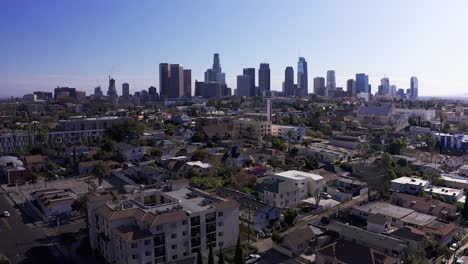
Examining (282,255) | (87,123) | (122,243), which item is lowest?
(282,255)

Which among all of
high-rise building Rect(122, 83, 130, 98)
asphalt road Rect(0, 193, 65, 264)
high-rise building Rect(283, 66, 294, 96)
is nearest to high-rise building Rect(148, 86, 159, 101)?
high-rise building Rect(122, 83, 130, 98)

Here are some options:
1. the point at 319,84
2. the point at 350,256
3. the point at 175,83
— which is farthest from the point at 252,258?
the point at 319,84

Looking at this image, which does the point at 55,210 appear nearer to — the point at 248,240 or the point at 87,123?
the point at 248,240

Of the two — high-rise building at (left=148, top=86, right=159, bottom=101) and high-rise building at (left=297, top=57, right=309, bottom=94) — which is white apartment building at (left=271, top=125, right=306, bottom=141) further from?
high-rise building at (left=297, top=57, right=309, bottom=94)

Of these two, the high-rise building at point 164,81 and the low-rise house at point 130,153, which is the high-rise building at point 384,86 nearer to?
the high-rise building at point 164,81

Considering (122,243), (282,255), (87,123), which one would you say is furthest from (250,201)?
(87,123)
